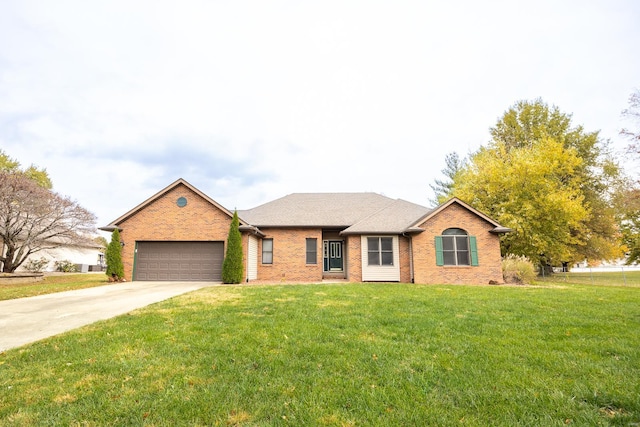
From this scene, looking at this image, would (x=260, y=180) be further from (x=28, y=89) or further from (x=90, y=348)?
(x=90, y=348)

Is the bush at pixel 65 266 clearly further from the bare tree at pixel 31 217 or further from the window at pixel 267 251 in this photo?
the window at pixel 267 251

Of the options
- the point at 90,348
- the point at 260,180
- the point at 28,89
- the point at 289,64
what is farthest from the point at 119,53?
the point at 260,180

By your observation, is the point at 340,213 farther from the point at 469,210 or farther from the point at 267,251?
the point at 469,210

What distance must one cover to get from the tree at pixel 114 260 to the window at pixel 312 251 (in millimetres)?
9888

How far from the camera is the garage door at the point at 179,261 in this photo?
1653 centimetres

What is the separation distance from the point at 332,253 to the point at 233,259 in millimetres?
6909

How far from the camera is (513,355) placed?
398 cm

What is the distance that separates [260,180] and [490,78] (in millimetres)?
22148

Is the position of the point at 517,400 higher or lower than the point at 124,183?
lower

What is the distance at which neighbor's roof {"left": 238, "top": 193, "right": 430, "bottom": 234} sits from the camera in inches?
675

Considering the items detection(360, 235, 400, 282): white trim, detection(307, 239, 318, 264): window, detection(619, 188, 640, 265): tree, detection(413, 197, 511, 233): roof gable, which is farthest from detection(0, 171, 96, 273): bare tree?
detection(619, 188, 640, 265): tree

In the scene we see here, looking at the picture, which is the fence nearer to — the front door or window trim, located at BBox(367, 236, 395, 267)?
window trim, located at BBox(367, 236, 395, 267)

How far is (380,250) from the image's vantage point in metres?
16.6

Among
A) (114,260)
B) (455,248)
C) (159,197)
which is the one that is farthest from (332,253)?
(114,260)
